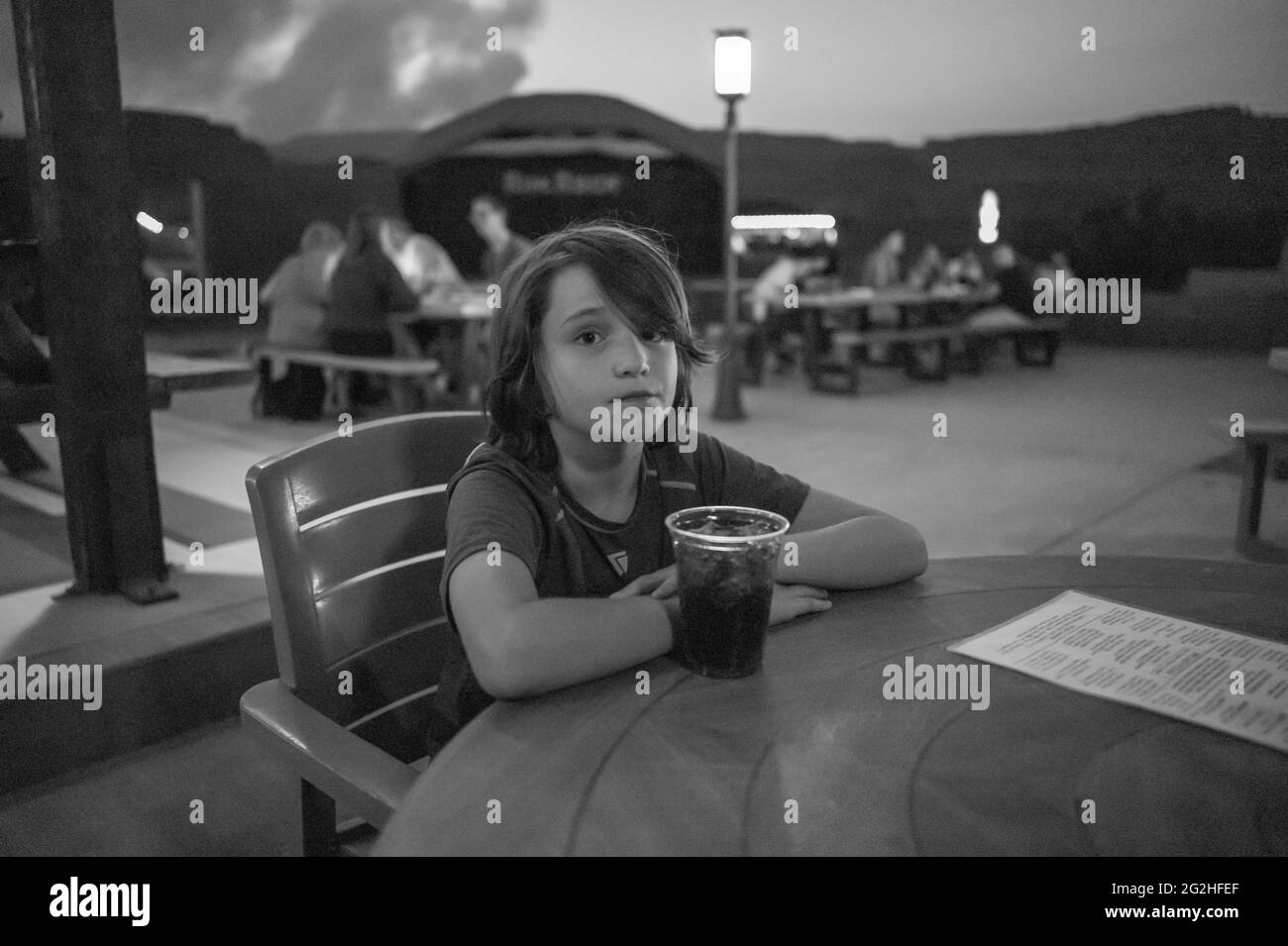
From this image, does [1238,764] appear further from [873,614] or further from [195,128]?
[195,128]

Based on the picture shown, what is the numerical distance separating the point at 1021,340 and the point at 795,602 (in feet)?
32.7

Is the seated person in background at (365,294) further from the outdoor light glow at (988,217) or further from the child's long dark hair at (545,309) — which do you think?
the outdoor light glow at (988,217)

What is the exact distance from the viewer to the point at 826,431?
243 inches

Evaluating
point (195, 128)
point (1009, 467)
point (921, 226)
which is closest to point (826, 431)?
point (1009, 467)

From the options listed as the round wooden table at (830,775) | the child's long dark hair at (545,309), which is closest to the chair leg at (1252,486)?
the child's long dark hair at (545,309)

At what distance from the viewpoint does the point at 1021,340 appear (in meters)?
10.1

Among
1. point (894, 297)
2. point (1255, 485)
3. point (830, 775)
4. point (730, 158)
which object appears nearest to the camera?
point (830, 775)

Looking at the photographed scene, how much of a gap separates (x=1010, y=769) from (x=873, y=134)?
20.9 meters

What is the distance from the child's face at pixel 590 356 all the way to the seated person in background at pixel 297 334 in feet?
17.4

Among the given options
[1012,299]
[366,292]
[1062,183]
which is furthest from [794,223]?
[366,292]

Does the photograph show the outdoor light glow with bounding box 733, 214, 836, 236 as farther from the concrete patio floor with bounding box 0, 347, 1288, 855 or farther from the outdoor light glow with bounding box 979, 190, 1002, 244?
the concrete patio floor with bounding box 0, 347, 1288, 855

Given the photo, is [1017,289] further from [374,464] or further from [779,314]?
[374,464]

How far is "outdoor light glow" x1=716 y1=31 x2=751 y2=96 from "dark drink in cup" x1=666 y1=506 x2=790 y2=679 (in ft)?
19.7

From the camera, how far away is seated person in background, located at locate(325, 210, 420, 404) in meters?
5.59
